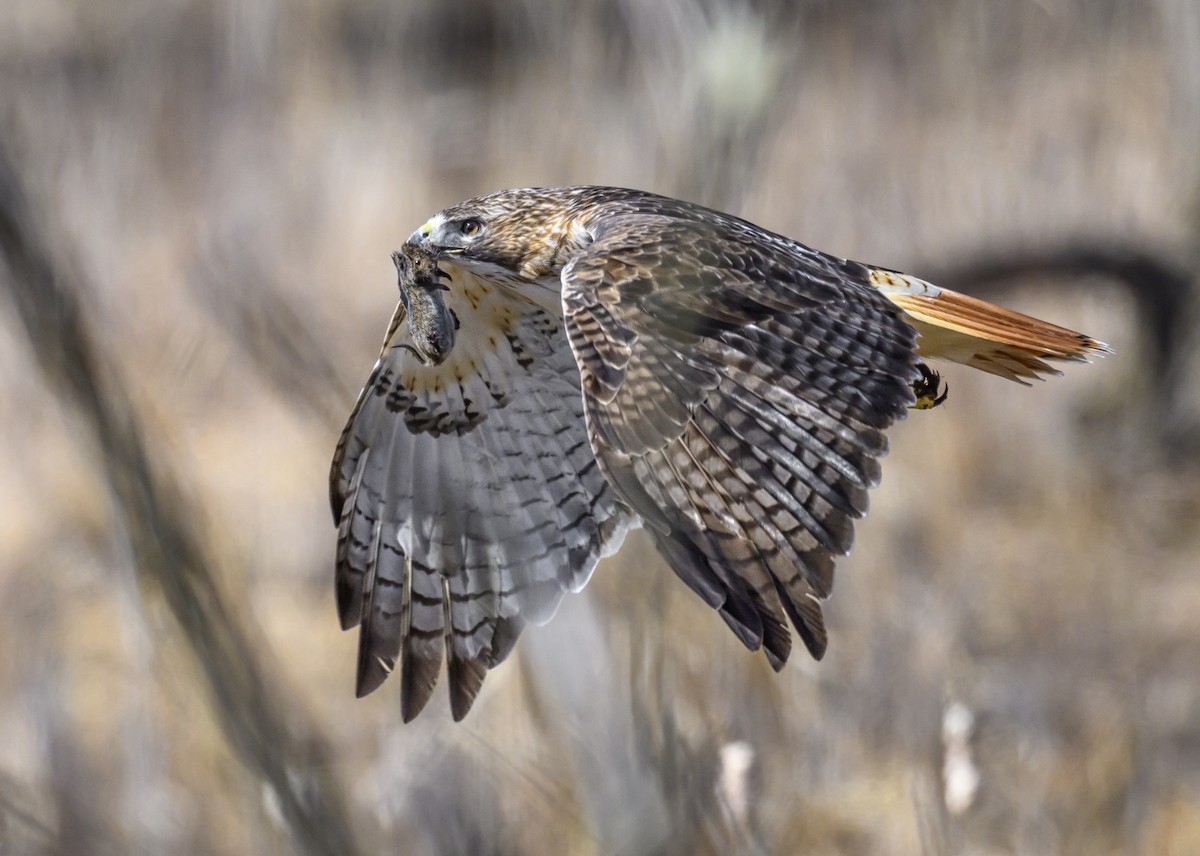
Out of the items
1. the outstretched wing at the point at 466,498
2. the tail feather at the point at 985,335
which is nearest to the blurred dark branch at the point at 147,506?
the outstretched wing at the point at 466,498

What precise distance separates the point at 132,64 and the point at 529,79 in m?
2.46

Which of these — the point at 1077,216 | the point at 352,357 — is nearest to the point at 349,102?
Result: the point at 352,357

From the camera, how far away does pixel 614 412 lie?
2.17 m

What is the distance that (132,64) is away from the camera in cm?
822

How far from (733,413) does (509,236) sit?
1031 mm

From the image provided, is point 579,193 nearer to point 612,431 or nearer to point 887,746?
point 612,431

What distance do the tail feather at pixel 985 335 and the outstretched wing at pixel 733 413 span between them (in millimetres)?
313

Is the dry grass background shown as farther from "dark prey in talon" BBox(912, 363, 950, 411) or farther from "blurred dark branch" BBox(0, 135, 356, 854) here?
"dark prey in talon" BBox(912, 363, 950, 411)

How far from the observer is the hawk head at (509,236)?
3.06 metres

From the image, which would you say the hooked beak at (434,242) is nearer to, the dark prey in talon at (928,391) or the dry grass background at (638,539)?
the dry grass background at (638,539)

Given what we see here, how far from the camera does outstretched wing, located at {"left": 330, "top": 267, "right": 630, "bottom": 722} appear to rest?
2.96m

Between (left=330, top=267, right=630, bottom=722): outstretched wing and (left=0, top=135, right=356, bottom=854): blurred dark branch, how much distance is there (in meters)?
1.51

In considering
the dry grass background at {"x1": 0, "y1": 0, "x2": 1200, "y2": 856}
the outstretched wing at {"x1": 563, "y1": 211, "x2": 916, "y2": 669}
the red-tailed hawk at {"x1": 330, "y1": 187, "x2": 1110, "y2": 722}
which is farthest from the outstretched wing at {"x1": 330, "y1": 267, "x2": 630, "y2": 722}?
the outstretched wing at {"x1": 563, "y1": 211, "x2": 916, "y2": 669}

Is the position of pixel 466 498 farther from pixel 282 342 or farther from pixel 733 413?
pixel 282 342
